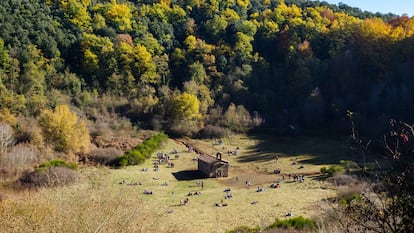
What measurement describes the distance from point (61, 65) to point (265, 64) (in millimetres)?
24383

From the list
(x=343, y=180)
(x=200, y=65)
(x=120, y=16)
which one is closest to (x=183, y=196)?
(x=343, y=180)

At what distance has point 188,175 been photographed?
30750 millimetres

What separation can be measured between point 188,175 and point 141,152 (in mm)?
5126

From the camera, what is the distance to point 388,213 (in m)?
4.96

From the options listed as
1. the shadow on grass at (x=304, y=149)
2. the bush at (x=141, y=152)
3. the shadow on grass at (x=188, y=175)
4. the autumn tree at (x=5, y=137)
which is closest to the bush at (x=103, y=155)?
the bush at (x=141, y=152)

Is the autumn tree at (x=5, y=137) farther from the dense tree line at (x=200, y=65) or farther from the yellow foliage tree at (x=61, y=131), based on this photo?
the dense tree line at (x=200, y=65)

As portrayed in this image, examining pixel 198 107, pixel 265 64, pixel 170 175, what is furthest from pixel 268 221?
pixel 265 64

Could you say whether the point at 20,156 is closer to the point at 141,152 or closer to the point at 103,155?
the point at 103,155

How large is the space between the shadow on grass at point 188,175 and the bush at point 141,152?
3.45 metres

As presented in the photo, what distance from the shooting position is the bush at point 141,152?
3179 cm

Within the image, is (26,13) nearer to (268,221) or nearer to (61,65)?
(61,65)

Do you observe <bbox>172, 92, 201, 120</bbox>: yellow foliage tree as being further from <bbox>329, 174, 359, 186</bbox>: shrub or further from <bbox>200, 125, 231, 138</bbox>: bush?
<bbox>329, 174, 359, 186</bbox>: shrub

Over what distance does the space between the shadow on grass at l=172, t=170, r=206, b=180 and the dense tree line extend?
→ 11166 millimetres

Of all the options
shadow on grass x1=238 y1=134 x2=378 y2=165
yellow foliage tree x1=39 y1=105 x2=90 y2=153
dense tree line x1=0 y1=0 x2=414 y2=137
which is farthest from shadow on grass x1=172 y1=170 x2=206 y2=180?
dense tree line x1=0 y1=0 x2=414 y2=137
